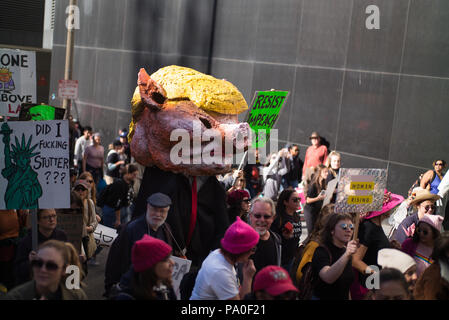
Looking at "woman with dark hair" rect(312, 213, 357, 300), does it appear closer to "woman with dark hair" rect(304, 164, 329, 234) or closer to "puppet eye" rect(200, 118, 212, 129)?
"puppet eye" rect(200, 118, 212, 129)

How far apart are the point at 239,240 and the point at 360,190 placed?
189 cm

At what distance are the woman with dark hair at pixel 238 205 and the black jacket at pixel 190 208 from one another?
2.38 feet

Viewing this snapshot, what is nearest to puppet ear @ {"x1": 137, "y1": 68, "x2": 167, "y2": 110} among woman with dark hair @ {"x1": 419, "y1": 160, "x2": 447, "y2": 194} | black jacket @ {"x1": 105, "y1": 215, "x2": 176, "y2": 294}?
black jacket @ {"x1": 105, "y1": 215, "x2": 176, "y2": 294}

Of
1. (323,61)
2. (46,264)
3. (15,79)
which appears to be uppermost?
(323,61)

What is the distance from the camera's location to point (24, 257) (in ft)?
18.1

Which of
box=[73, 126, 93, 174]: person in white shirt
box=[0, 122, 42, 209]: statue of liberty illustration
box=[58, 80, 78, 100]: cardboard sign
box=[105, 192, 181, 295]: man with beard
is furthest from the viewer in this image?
box=[58, 80, 78, 100]: cardboard sign

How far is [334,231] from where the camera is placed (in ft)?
18.4

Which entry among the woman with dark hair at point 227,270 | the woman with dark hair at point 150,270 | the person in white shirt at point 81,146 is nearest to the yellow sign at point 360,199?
the woman with dark hair at point 227,270

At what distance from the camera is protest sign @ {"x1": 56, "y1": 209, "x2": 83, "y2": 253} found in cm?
662

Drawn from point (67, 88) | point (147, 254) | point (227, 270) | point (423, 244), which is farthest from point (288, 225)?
point (67, 88)

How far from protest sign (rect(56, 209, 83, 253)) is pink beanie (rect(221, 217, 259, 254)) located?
2225mm

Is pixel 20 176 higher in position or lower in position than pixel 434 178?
higher

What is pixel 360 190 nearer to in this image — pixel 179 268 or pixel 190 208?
pixel 190 208

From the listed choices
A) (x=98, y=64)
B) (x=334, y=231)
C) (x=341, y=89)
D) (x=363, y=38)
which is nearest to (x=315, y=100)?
(x=341, y=89)
